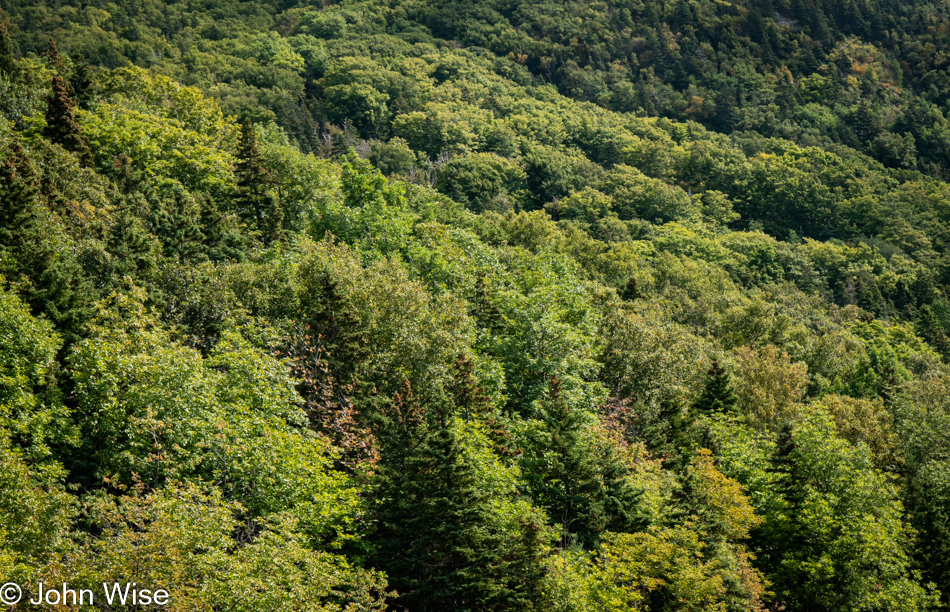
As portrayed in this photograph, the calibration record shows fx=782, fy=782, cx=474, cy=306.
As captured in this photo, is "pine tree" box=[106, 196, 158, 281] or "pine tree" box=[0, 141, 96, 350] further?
"pine tree" box=[106, 196, 158, 281]

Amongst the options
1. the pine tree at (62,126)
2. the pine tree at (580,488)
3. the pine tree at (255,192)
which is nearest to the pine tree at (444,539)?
the pine tree at (580,488)

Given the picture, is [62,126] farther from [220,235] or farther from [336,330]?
[336,330]

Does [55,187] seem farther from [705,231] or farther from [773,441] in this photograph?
[705,231]

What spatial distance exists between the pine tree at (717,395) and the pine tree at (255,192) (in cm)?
4180

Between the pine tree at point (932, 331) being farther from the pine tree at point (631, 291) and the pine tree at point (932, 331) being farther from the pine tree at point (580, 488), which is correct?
the pine tree at point (580, 488)

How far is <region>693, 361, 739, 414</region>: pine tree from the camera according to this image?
64812 millimetres

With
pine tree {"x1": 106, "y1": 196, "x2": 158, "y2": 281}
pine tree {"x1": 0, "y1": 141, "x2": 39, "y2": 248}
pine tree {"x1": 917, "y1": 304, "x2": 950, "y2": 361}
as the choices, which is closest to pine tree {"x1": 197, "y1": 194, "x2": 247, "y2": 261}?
pine tree {"x1": 106, "y1": 196, "x2": 158, "y2": 281}

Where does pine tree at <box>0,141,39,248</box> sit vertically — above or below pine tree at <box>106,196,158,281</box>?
above

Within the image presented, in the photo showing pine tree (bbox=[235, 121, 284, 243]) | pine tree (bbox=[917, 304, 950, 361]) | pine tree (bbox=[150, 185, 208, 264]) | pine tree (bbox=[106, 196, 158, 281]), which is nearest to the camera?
pine tree (bbox=[106, 196, 158, 281])

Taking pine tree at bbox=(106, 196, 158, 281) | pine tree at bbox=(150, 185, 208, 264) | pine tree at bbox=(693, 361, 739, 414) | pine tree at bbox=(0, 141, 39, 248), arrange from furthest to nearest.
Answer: pine tree at bbox=(693, 361, 739, 414) → pine tree at bbox=(150, 185, 208, 264) → pine tree at bbox=(106, 196, 158, 281) → pine tree at bbox=(0, 141, 39, 248)

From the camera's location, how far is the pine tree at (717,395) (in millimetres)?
64812

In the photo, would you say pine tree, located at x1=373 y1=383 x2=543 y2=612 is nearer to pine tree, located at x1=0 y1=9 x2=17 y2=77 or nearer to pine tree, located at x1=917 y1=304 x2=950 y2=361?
pine tree, located at x1=0 y1=9 x2=17 y2=77

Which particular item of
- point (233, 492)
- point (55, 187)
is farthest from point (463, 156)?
point (233, 492)

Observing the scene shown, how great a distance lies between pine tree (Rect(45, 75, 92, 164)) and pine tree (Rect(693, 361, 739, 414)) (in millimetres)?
59214
